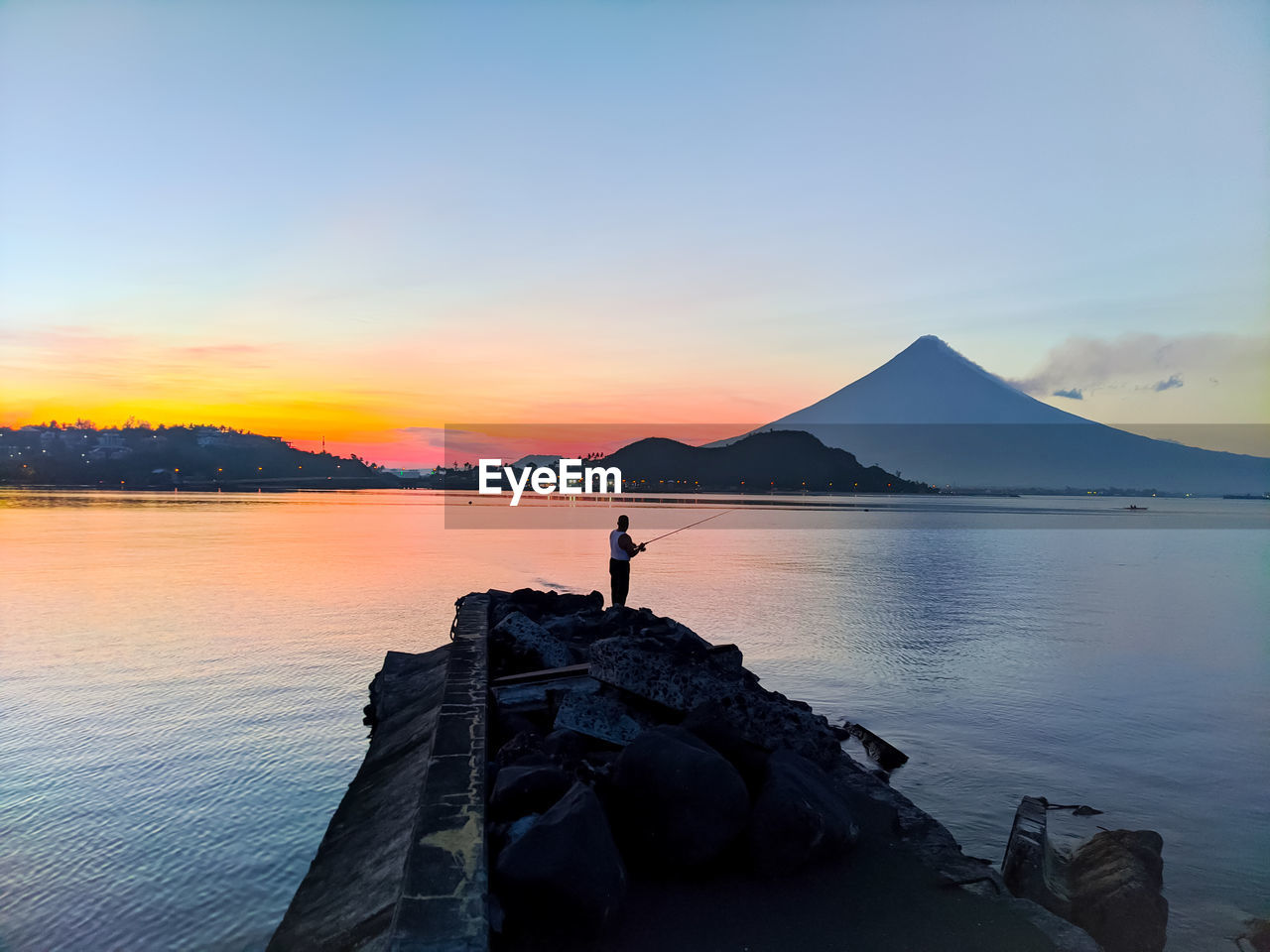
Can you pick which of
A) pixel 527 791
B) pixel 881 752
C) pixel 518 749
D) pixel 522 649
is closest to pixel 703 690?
pixel 518 749

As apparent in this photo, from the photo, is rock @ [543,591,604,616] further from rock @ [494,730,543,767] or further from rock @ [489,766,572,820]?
rock @ [489,766,572,820]

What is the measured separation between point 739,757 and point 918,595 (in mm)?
16344

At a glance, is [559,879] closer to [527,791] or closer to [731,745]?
[527,791]

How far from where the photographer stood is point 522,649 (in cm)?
958

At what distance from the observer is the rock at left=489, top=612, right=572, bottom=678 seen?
372 inches

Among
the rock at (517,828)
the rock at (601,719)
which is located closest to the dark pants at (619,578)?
the rock at (601,719)

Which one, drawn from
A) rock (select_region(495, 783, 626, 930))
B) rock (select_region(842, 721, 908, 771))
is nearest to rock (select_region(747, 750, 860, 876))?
rock (select_region(495, 783, 626, 930))

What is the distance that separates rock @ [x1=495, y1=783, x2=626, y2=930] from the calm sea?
6.25 ft

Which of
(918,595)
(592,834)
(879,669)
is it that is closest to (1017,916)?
(592,834)

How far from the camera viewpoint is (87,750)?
803 centimetres

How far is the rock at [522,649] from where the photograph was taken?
9461 millimetres

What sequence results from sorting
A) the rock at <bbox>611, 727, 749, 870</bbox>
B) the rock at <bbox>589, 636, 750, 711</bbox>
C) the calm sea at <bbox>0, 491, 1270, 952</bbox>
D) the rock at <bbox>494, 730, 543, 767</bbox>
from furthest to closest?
the rock at <bbox>589, 636, 750, 711</bbox> < the rock at <bbox>494, 730, 543, 767</bbox> < the calm sea at <bbox>0, 491, 1270, 952</bbox> < the rock at <bbox>611, 727, 749, 870</bbox>

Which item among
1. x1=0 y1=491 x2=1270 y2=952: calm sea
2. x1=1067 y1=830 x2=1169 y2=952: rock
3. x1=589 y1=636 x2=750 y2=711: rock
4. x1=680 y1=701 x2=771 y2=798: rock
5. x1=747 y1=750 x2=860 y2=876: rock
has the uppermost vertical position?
x1=589 y1=636 x2=750 y2=711: rock

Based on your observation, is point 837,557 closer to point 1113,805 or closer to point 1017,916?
point 1113,805
